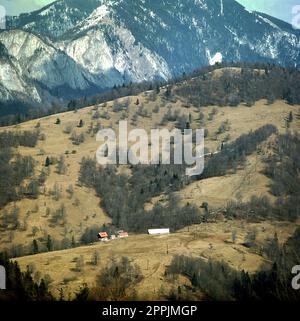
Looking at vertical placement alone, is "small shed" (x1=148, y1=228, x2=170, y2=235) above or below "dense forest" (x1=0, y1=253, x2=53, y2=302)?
below

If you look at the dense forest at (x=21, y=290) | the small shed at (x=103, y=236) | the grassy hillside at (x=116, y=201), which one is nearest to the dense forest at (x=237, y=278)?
the grassy hillside at (x=116, y=201)

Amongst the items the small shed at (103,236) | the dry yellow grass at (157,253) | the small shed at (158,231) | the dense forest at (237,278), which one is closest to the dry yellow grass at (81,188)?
the small shed at (103,236)

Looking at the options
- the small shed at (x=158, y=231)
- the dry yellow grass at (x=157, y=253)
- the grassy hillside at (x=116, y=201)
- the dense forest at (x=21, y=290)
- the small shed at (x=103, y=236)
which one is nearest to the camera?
the dense forest at (x=21, y=290)

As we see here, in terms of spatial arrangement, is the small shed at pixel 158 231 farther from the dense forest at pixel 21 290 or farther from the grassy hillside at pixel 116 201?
the dense forest at pixel 21 290

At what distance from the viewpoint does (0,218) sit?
375ft

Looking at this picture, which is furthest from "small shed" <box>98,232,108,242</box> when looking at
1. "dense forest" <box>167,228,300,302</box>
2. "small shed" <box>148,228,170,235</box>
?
"dense forest" <box>167,228,300,302</box>

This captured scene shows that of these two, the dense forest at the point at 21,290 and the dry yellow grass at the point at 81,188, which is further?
the dry yellow grass at the point at 81,188

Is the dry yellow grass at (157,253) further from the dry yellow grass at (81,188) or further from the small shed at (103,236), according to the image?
the dry yellow grass at (81,188)

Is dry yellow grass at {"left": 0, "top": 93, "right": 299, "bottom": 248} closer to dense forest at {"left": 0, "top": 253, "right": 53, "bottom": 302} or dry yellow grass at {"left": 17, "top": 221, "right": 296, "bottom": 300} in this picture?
dry yellow grass at {"left": 17, "top": 221, "right": 296, "bottom": 300}

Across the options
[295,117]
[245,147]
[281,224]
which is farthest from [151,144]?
[281,224]

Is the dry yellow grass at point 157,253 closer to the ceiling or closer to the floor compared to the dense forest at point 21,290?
closer to the floor

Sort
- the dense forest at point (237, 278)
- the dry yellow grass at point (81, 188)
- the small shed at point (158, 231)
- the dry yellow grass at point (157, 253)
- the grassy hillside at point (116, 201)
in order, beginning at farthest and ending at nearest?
the dry yellow grass at point (81, 188) < the small shed at point (158, 231) < the grassy hillside at point (116, 201) < the dry yellow grass at point (157, 253) < the dense forest at point (237, 278)

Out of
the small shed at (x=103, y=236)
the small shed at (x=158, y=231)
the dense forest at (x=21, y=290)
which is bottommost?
the small shed at (x=103, y=236)

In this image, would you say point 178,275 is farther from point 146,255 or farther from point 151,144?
point 151,144
